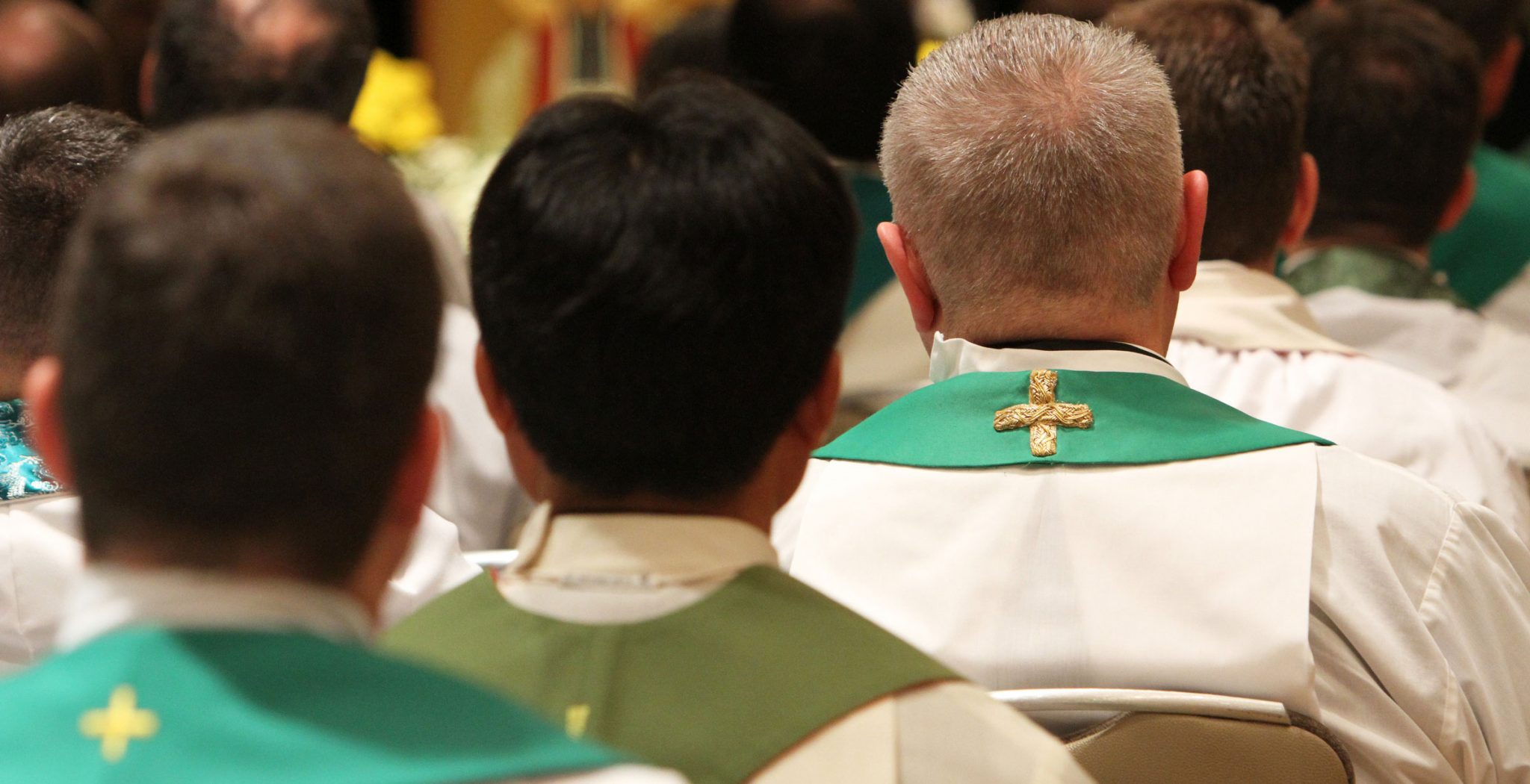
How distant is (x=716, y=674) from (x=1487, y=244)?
341 centimetres

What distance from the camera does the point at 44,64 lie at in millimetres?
3102

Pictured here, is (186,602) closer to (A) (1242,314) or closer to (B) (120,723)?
(B) (120,723)

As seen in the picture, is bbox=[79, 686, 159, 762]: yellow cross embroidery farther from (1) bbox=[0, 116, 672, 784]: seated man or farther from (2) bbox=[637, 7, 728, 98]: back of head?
(2) bbox=[637, 7, 728, 98]: back of head

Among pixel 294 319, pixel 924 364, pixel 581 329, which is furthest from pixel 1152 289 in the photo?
pixel 924 364

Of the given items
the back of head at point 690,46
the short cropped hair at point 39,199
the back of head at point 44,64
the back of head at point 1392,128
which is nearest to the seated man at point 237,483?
the short cropped hair at point 39,199

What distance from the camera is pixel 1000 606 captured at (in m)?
1.94

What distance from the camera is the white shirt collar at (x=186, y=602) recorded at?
3.60ft

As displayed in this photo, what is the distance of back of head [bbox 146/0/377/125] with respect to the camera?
3.22 m

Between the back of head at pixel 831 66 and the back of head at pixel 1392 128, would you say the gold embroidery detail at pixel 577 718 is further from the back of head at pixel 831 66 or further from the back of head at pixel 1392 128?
the back of head at pixel 831 66

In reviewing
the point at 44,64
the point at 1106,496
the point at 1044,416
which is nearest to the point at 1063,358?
the point at 1044,416

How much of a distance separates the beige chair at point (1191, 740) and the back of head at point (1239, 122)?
1.15 m

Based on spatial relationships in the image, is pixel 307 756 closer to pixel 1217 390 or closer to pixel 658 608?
pixel 658 608

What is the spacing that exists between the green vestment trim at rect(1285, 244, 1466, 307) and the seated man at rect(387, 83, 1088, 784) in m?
2.10

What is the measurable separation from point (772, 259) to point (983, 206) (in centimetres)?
65
